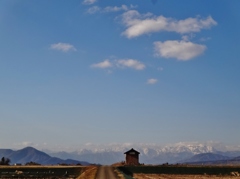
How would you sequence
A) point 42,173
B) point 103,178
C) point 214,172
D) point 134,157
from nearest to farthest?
point 103,178 → point 42,173 → point 214,172 → point 134,157

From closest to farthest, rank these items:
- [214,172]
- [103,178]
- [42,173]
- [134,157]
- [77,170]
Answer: [103,178] < [42,173] < [77,170] < [214,172] < [134,157]

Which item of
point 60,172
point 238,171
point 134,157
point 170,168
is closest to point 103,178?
point 60,172

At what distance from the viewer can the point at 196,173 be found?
134 m

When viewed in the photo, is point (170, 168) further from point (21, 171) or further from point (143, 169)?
point (21, 171)

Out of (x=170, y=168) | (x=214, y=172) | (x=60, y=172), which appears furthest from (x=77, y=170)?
(x=214, y=172)

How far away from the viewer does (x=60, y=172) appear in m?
117

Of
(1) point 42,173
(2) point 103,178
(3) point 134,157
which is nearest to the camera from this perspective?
(2) point 103,178

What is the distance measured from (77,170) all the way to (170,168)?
35738mm

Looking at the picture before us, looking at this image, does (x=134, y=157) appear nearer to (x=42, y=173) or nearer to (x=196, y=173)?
(x=196, y=173)

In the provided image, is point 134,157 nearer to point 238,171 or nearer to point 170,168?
point 170,168

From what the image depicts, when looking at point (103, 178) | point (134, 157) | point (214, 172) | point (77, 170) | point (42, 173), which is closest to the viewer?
point (103, 178)

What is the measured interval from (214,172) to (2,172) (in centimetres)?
7473

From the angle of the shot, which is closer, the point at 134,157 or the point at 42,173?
the point at 42,173

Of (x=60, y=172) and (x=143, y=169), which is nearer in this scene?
(x=60, y=172)
